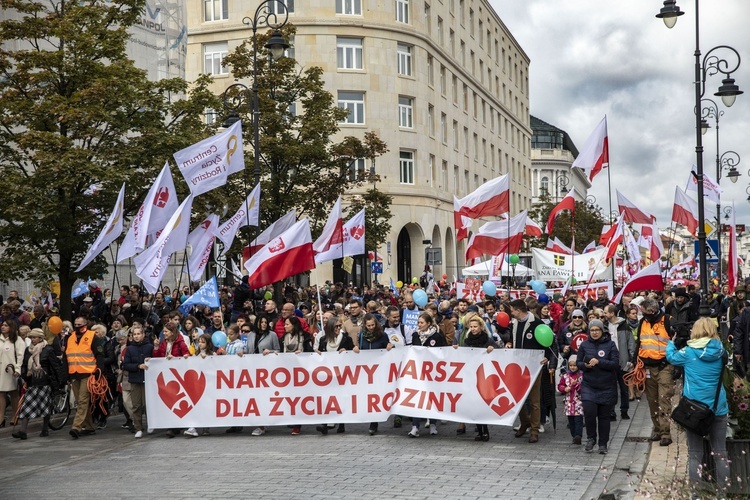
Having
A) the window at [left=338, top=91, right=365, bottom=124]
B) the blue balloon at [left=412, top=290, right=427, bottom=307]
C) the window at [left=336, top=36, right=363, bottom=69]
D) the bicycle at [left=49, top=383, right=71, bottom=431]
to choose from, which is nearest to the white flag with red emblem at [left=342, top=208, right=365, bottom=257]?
the blue balloon at [left=412, top=290, right=427, bottom=307]

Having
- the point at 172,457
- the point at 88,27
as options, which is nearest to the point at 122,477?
the point at 172,457

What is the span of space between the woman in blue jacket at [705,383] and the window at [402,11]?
46.2 meters

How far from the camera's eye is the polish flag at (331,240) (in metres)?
20.4

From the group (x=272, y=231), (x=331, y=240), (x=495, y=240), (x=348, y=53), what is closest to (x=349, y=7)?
(x=348, y=53)

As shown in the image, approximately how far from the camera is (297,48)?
49.9m

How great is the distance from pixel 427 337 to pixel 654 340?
2.96 metres

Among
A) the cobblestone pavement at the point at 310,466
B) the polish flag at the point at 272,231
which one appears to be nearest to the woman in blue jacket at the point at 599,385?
the cobblestone pavement at the point at 310,466

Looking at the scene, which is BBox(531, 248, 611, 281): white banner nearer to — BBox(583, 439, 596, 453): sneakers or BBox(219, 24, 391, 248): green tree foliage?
BBox(219, 24, 391, 248): green tree foliage

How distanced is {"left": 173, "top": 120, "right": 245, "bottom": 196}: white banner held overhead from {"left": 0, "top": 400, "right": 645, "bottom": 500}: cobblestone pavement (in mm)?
5087

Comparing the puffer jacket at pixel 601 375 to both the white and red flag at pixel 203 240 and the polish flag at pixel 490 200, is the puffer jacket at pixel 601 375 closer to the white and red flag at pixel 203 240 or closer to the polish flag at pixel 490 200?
the white and red flag at pixel 203 240

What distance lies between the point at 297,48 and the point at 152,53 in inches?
620

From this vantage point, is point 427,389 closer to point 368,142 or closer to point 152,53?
point 368,142

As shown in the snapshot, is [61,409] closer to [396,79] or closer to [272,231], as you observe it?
[272,231]

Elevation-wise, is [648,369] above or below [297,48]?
below
